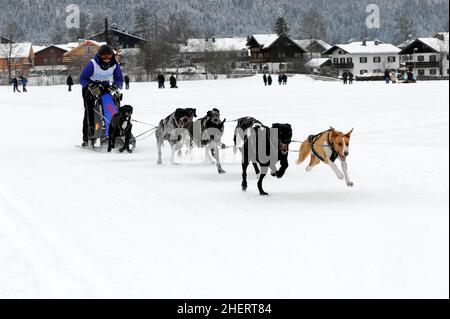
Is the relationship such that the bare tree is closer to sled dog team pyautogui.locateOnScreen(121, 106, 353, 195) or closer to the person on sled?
the person on sled

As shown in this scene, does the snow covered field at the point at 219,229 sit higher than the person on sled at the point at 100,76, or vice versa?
the person on sled at the point at 100,76

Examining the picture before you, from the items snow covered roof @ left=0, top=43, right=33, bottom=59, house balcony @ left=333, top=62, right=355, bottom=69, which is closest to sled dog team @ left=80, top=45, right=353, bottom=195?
snow covered roof @ left=0, top=43, right=33, bottom=59

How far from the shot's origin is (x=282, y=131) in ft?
23.5

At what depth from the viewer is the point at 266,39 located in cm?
8581

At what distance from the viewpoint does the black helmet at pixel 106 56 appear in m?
12.0

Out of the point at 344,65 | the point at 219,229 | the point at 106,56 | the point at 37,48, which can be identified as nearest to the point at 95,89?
the point at 106,56

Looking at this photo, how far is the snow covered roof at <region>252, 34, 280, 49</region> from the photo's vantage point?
8312cm

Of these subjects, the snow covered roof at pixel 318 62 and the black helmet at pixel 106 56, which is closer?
the black helmet at pixel 106 56

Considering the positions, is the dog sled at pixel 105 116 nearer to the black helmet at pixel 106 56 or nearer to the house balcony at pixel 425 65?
the black helmet at pixel 106 56

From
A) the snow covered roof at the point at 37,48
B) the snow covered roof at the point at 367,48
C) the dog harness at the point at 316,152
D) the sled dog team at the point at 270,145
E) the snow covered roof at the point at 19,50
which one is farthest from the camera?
the snow covered roof at the point at 37,48

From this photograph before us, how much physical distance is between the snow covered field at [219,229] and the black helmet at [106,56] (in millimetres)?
1931

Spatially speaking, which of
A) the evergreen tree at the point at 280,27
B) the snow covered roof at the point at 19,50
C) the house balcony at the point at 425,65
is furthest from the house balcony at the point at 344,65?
the snow covered roof at the point at 19,50
